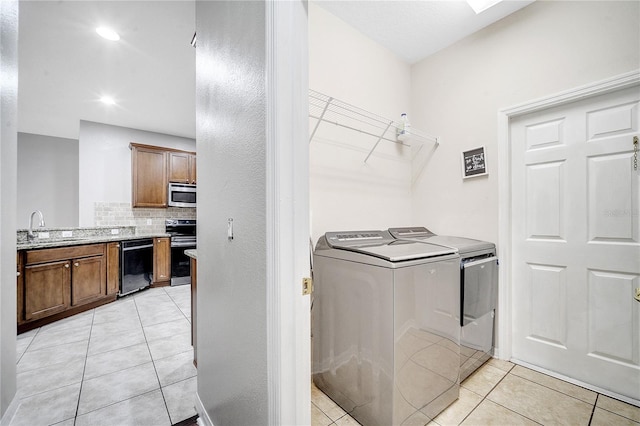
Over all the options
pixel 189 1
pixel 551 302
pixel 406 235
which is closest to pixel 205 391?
pixel 406 235

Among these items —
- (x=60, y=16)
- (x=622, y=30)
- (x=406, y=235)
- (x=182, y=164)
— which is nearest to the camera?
(x=622, y=30)

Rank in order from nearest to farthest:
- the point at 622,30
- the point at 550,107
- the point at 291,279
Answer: the point at 291,279, the point at 622,30, the point at 550,107

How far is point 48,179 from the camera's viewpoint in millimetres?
5074

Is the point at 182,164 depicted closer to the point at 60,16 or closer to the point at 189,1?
the point at 60,16

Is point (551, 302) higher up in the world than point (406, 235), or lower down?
lower down

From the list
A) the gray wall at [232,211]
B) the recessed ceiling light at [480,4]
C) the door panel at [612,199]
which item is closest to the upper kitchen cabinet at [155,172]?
the gray wall at [232,211]

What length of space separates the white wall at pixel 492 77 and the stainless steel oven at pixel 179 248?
3.92 metres

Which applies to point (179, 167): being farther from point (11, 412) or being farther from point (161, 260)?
point (11, 412)

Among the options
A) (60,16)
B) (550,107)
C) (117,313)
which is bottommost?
(117,313)

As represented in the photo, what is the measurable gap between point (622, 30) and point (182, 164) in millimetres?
5583

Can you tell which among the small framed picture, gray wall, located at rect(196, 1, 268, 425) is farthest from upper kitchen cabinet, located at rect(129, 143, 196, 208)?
the small framed picture

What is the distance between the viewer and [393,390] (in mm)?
1300

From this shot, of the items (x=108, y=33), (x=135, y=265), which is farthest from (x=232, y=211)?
(x=135, y=265)

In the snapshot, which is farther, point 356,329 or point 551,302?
point 551,302
